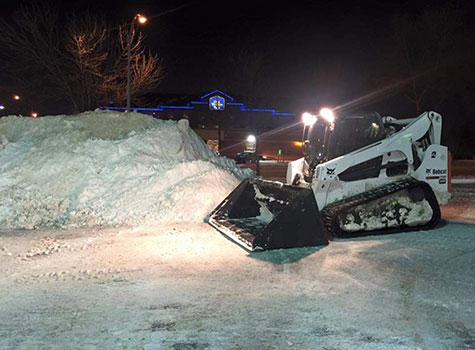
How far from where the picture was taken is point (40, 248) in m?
7.65

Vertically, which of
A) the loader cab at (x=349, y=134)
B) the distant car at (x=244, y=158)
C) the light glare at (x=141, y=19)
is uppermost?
the light glare at (x=141, y=19)

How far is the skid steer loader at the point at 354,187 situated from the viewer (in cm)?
813

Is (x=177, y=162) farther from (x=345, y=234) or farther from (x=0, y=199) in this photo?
(x=345, y=234)

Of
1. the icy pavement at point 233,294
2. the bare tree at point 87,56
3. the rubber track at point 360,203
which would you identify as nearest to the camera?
the icy pavement at point 233,294

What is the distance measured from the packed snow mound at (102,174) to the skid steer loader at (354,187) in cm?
146

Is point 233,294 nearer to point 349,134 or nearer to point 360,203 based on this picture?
point 360,203

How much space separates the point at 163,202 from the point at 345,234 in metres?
4.37

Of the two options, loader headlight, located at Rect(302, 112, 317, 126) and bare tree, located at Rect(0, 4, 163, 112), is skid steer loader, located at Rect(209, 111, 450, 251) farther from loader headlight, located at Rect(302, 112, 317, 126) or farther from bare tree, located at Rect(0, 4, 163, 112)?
bare tree, located at Rect(0, 4, 163, 112)

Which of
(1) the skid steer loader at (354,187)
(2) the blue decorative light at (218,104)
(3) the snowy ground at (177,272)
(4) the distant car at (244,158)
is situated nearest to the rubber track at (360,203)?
(1) the skid steer loader at (354,187)

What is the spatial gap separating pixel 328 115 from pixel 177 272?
4822 mm

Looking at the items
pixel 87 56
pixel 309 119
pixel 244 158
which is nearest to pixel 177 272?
pixel 309 119

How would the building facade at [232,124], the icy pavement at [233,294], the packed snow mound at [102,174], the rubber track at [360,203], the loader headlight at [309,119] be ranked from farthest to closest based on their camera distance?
the building facade at [232,124] → the packed snow mound at [102,174] → the loader headlight at [309,119] → the rubber track at [360,203] → the icy pavement at [233,294]

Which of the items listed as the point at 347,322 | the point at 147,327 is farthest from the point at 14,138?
the point at 347,322

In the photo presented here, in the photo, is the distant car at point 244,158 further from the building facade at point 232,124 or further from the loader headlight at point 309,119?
the loader headlight at point 309,119
